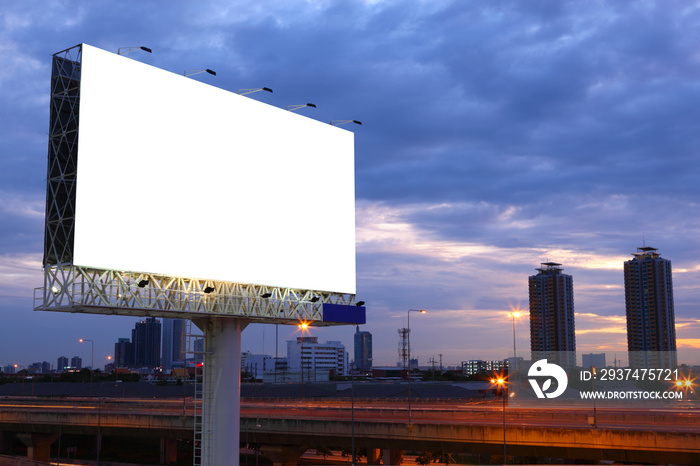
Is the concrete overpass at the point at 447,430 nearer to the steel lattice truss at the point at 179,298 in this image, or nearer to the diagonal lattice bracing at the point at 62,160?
the steel lattice truss at the point at 179,298

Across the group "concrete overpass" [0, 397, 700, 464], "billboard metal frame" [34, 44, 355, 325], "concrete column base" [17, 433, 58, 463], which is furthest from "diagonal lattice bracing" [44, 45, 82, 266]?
"concrete column base" [17, 433, 58, 463]

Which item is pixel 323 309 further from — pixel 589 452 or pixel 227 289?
pixel 589 452

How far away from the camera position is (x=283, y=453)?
56531mm

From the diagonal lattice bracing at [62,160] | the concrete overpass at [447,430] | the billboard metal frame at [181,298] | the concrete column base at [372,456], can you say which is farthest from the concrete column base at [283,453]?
the diagonal lattice bracing at [62,160]

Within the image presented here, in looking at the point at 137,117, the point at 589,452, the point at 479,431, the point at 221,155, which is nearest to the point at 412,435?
the point at 479,431

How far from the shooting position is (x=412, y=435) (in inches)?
1884

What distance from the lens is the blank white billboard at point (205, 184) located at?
1293 inches

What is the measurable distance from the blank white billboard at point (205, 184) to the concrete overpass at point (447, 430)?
1200cm

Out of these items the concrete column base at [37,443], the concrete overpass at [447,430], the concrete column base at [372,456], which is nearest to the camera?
the concrete overpass at [447,430]

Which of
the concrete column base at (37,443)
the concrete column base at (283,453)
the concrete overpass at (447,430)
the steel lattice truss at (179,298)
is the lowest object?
the concrete column base at (37,443)

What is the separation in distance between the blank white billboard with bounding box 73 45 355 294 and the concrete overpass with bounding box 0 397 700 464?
12.0m

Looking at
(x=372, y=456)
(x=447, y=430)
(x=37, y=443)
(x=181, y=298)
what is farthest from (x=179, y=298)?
(x=37, y=443)

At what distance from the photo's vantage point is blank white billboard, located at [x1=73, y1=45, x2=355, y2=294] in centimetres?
3284

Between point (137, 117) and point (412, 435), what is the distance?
2785 centimetres
